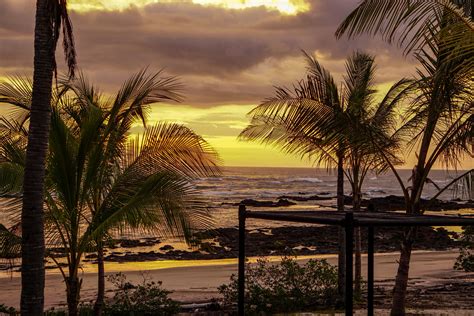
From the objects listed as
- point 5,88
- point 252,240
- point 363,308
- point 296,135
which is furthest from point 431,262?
point 5,88

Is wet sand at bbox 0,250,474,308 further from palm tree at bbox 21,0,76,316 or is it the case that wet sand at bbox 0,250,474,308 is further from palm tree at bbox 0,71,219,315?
palm tree at bbox 21,0,76,316

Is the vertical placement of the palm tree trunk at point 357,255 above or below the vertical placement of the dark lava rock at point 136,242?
above

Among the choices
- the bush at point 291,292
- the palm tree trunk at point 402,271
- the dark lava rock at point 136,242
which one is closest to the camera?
the palm tree trunk at point 402,271

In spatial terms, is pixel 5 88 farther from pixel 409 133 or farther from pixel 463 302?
pixel 463 302

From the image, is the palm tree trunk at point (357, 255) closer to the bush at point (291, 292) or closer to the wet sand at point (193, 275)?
the bush at point (291, 292)

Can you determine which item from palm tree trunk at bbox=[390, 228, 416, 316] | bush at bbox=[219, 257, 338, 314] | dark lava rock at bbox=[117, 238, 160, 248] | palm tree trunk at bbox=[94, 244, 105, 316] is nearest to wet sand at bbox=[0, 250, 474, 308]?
bush at bbox=[219, 257, 338, 314]

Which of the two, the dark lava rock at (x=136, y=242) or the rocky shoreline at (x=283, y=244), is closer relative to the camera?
the rocky shoreline at (x=283, y=244)

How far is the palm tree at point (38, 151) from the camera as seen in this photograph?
8820 mm

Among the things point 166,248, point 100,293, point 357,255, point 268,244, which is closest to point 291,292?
point 357,255

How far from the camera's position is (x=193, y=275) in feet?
76.7

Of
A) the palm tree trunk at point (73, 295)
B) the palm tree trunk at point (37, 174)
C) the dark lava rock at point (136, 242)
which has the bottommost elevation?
the dark lava rock at point (136, 242)

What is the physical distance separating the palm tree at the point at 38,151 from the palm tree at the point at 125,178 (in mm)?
1435

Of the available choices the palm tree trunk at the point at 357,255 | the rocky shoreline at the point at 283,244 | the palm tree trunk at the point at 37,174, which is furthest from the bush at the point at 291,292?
the rocky shoreline at the point at 283,244

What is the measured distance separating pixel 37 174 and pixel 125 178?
2.46 metres
